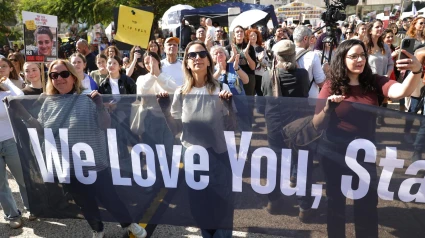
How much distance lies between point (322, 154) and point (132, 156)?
→ 1481 millimetres

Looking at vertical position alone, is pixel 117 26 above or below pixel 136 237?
above

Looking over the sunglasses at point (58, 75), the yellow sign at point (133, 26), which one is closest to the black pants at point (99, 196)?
the sunglasses at point (58, 75)

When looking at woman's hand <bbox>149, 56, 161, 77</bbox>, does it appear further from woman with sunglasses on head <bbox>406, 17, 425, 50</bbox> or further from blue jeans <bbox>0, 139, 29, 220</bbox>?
woman with sunglasses on head <bbox>406, 17, 425, 50</bbox>

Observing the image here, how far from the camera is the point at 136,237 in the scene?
3582 millimetres

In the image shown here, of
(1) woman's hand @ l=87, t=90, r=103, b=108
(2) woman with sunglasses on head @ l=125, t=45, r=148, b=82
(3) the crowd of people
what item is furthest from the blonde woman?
(2) woman with sunglasses on head @ l=125, t=45, r=148, b=82

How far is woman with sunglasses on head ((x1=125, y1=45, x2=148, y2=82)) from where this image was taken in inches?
232

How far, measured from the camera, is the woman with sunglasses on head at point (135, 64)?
19.3 ft

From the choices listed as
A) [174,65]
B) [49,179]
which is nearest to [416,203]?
[49,179]

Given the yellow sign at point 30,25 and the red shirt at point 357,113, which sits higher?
the yellow sign at point 30,25

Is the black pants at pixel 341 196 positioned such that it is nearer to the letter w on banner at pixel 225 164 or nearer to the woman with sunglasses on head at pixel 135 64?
the letter w on banner at pixel 225 164

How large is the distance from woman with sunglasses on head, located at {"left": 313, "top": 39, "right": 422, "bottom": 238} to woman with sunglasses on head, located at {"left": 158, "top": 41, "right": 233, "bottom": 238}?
2.37 ft

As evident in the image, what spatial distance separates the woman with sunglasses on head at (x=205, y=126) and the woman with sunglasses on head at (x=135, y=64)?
285cm

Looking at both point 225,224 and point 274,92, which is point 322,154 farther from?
point 274,92

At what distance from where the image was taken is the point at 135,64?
6027mm
